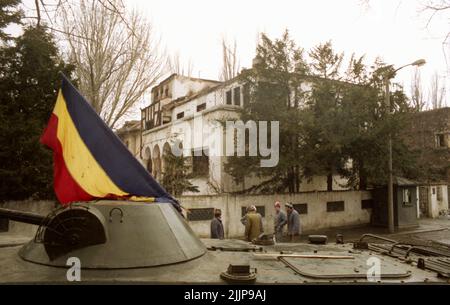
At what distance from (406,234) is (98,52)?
1595 centimetres

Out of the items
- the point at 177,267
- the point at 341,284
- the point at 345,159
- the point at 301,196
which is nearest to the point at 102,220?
the point at 177,267

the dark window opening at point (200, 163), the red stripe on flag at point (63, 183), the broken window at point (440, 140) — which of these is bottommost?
the red stripe on flag at point (63, 183)

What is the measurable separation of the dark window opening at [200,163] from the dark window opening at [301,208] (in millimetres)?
5775

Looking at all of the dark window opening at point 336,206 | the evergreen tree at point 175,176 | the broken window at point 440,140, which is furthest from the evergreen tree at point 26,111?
the broken window at point 440,140

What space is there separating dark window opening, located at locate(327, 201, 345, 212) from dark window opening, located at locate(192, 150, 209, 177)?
6608 millimetres

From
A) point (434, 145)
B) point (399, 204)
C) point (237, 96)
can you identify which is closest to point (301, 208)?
point (399, 204)

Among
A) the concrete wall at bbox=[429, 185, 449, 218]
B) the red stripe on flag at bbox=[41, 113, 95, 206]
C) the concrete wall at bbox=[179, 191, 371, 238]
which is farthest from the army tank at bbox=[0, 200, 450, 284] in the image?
the concrete wall at bbox=[429, 185, 449, 218]

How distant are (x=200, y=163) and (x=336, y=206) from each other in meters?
7.75

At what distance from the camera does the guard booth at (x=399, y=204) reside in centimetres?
1794

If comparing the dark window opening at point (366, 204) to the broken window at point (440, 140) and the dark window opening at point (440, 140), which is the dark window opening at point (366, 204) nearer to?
the broken window at point (440, 140)

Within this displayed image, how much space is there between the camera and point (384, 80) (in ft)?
55.6

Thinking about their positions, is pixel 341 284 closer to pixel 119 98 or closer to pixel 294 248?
pixel 294 248

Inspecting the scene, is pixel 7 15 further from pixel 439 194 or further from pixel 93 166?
pixel 439 194

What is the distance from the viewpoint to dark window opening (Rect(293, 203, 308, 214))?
16391 millimetres
